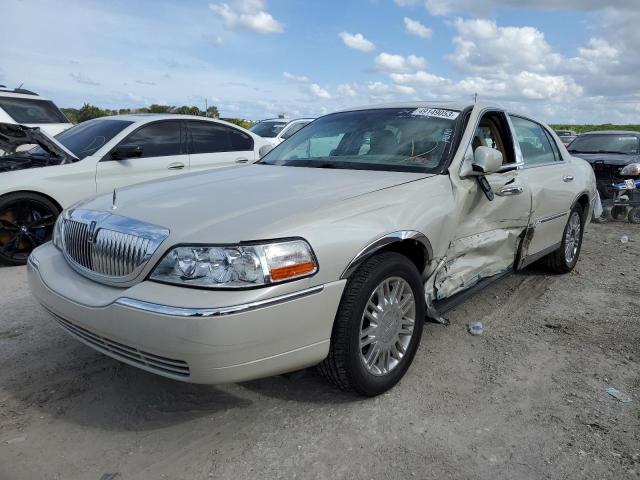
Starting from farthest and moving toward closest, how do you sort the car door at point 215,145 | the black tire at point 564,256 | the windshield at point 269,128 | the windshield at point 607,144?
1. the windshield at point 269,128
2. the windshield at point 607,144
3. the car door at point 215,145
4. the black tire at point 564,256

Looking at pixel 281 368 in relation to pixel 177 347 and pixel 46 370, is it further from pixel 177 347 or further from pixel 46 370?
pixel 46 370

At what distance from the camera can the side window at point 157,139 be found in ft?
20.9

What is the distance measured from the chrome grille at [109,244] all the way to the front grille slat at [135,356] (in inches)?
11.2

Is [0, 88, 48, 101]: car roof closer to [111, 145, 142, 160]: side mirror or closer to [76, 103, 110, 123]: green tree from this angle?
[111, 145, 142, 160]: side mirror

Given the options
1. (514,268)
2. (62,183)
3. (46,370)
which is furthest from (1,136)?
(514,268)

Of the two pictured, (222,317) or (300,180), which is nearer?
(222,317)

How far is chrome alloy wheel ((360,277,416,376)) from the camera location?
273 centimetres

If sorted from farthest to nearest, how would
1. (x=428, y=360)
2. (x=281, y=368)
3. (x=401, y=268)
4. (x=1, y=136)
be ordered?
1. (x=1, y=136)
2. (x=428, y=360)
3. (x=401, y=268)
4. (x=281, y=368)

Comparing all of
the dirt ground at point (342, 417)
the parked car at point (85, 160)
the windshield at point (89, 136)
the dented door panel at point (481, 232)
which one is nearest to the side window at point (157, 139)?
the parked car at point (85, 160)

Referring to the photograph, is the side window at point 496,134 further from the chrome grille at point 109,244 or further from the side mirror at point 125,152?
the side mirror at point 125,152

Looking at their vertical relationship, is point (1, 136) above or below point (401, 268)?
above

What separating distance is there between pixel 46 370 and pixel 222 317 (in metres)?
1.68

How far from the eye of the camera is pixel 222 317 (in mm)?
2115

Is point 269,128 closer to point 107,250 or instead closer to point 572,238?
point 572,238
